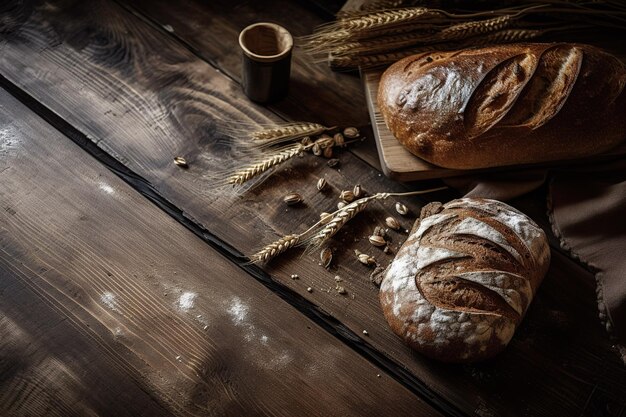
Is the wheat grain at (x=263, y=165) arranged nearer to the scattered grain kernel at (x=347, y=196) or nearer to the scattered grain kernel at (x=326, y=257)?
the scattered grain kernel at (x=347, y=196)

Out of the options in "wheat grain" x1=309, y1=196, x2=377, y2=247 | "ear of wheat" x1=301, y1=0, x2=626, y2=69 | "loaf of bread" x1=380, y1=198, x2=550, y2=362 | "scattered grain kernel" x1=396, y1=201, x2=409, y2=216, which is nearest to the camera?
"loaf of bread" x1=380, y1=198, x2=550, y2=362

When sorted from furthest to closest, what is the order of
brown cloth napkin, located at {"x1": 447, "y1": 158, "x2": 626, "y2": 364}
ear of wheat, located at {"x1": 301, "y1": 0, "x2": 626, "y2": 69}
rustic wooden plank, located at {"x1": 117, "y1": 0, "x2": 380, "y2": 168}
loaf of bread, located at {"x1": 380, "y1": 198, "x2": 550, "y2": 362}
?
1. rustic wooden plank, located at {"x1": 117, "y1": 0, "x2": 380, "y2": 168}
2. ear of wheat, located at {"x1": 301, "y1": 0, "x2": 626, "y2": 69}
3. brown cloth napkin, located at {"x1": 447, "y1": 158, "x2": 626, "y2": 364}
4. loaf of bread, located at {"x1": 380, "y1": 198, "x2": 550, "y2": 362}

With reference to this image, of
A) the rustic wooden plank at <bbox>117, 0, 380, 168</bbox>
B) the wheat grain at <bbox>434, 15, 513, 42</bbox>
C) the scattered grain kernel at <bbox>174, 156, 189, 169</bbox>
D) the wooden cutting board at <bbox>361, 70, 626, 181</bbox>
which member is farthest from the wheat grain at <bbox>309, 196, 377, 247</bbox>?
the wheat grain at <bbox>434, 15, 513, 42</bbox>

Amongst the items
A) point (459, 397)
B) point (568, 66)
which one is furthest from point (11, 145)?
point (568, 66)

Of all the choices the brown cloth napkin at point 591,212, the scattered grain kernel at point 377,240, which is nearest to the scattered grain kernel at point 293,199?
the scattered grain kernel at point 377,240

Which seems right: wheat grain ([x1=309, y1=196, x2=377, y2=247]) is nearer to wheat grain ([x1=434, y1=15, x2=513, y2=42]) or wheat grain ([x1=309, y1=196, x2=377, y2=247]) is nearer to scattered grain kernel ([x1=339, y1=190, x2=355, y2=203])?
scattered grain kernel ([x1=339, y1=190, x2=355, y2=203])

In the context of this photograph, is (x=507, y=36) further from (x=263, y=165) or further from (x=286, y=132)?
(x=263, y=165)

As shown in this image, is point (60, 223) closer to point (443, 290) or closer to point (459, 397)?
point (443, 290)
